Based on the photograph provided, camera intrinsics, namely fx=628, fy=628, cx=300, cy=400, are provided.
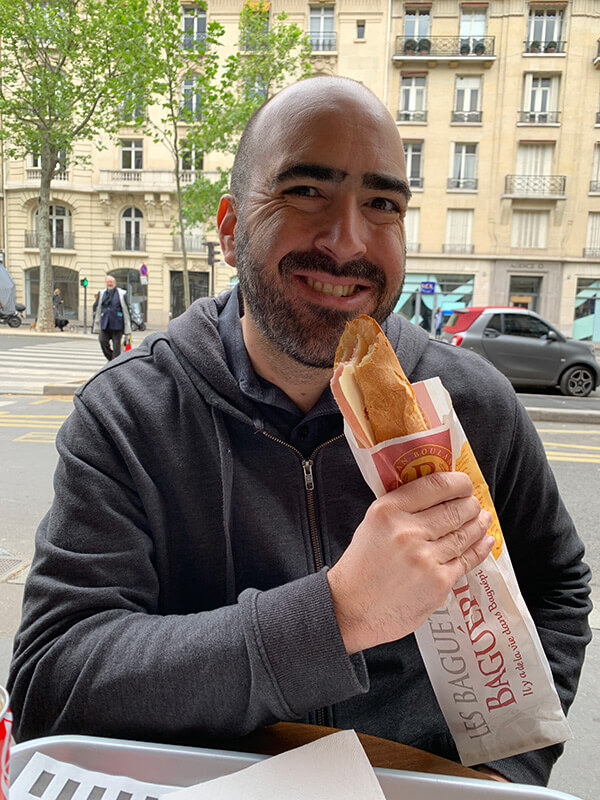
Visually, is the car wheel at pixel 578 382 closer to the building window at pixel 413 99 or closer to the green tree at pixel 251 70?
the green tree at pixel 251 70

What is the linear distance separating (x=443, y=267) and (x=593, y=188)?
23.1ft

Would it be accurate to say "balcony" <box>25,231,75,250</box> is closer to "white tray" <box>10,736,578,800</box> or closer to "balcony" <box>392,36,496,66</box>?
"balcony" <box>392,36,496,66</box>

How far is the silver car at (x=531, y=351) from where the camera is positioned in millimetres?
11141

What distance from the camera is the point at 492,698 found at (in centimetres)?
105

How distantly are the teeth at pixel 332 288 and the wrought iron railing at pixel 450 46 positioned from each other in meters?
30.6

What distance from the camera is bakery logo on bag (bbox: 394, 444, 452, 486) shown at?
2.95 feet

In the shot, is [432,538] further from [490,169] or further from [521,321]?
[490,169]

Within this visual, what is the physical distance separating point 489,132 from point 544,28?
4958mm

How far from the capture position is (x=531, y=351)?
1116 cm

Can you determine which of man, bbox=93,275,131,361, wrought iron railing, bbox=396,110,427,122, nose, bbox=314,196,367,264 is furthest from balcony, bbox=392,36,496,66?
nose, bbox=314,196,367,264

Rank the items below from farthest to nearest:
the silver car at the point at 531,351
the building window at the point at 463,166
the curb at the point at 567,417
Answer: the building window at the point at 463,166, the silver car at the point at 531,351, the curb at the point at 567,417

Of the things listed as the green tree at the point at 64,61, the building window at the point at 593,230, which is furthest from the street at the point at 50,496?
the building window at the point at 593,230

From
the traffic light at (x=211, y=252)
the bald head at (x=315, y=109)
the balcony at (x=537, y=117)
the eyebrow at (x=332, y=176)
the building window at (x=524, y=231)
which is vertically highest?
the balcony at (x=537, y=117)

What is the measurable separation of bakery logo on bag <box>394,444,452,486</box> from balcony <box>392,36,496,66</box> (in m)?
30.8
